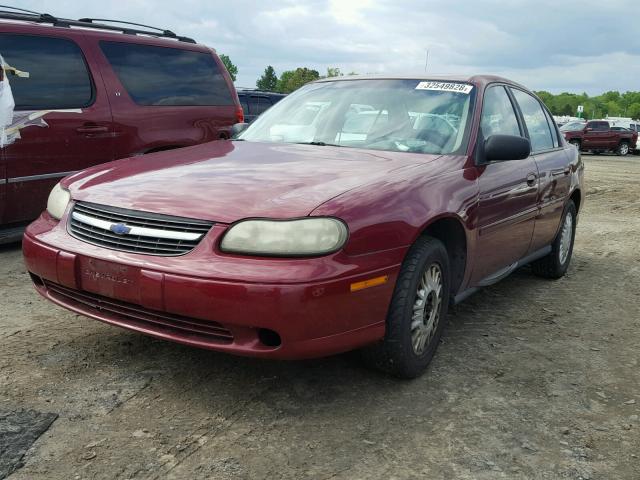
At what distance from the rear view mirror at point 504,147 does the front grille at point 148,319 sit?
1887 millimetres

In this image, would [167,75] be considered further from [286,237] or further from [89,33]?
[286,237]

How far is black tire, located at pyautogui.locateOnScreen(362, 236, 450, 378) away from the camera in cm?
296

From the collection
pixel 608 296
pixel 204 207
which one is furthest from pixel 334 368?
pixel 608 296

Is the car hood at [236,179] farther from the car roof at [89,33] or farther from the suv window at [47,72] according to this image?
the car roof at [89,33]

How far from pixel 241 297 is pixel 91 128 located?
152 inches

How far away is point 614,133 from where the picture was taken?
29719 mm

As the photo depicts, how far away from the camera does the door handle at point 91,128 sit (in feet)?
18.8

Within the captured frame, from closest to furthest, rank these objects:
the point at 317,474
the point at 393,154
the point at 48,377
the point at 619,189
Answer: the point at 317,474 → the point at 48,377 → the point at 393,154 → the point at 619,189

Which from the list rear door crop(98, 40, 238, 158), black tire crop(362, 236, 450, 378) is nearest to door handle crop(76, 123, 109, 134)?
rear door crop(98, 40, 238, 158)

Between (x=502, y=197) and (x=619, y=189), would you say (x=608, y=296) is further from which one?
(x=619, y=189)

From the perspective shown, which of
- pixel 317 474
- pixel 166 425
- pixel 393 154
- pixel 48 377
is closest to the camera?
pixel 317 474

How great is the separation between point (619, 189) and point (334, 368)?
461 inches

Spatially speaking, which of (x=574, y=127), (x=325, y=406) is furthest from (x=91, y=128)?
(x=574, y=127)

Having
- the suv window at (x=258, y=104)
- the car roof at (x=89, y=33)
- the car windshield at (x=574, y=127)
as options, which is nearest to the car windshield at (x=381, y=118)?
the car roof at (x=89, y=33)
